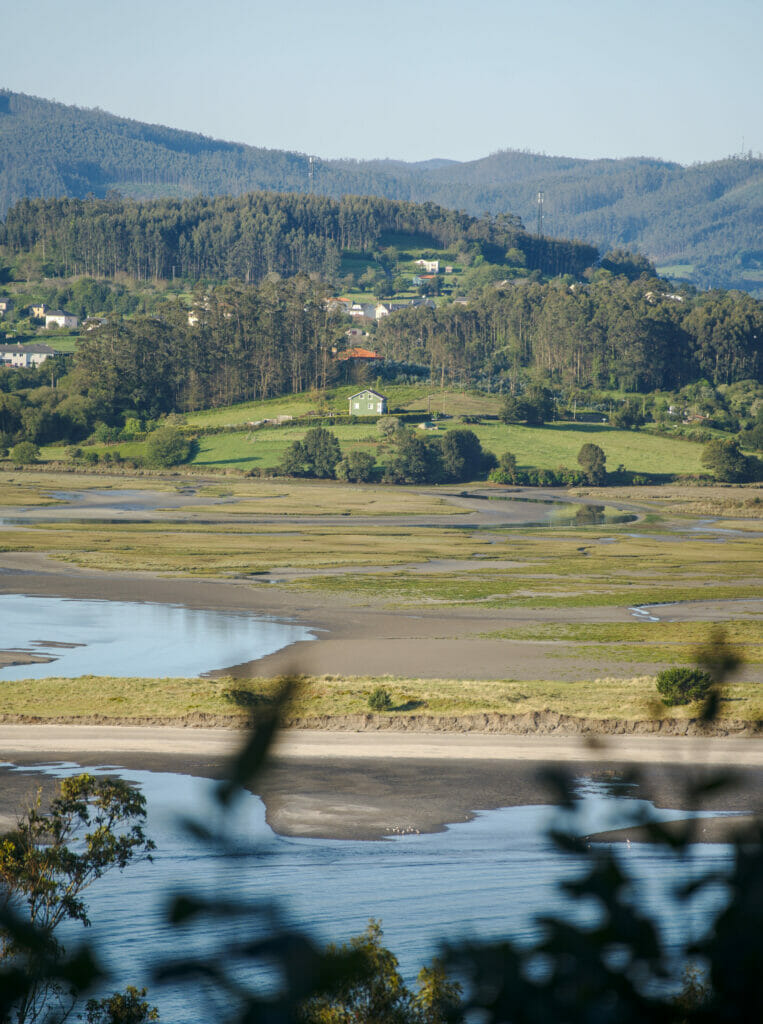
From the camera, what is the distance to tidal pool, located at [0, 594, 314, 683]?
1492 inches

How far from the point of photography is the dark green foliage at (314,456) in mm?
127000

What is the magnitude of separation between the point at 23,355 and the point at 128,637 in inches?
5908

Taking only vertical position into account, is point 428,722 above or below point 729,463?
below

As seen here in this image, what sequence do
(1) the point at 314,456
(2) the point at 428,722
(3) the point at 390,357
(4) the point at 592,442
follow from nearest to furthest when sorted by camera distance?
(2) the point at 428,722 < (1) the point at 314,456 < (4) the point at 592,442 < (3) the point at 390,357

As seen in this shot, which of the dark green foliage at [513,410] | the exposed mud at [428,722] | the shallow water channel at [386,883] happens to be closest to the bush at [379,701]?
the exposed mud at [428,722]

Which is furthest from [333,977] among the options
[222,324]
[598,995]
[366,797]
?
[222,324]

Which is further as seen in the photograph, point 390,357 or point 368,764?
point 390,357

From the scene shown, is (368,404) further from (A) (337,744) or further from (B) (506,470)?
(A) (337,744)

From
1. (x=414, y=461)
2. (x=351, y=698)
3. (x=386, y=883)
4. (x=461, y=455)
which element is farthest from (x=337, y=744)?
(x=461, y=455)

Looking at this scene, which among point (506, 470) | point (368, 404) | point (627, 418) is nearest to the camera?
point (506, 470)

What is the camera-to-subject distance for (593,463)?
125 metres

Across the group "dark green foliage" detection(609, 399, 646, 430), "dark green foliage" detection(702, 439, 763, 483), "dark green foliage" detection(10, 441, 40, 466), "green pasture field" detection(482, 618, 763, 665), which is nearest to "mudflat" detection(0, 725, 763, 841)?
"green pasture field" detection(482, 618, 763, 665)

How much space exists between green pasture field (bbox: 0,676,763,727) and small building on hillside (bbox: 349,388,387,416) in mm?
113308

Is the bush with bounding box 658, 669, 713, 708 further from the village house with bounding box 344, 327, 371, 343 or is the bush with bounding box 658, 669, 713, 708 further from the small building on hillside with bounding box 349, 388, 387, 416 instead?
the village house with bounding box 344, 327, 371, 343
